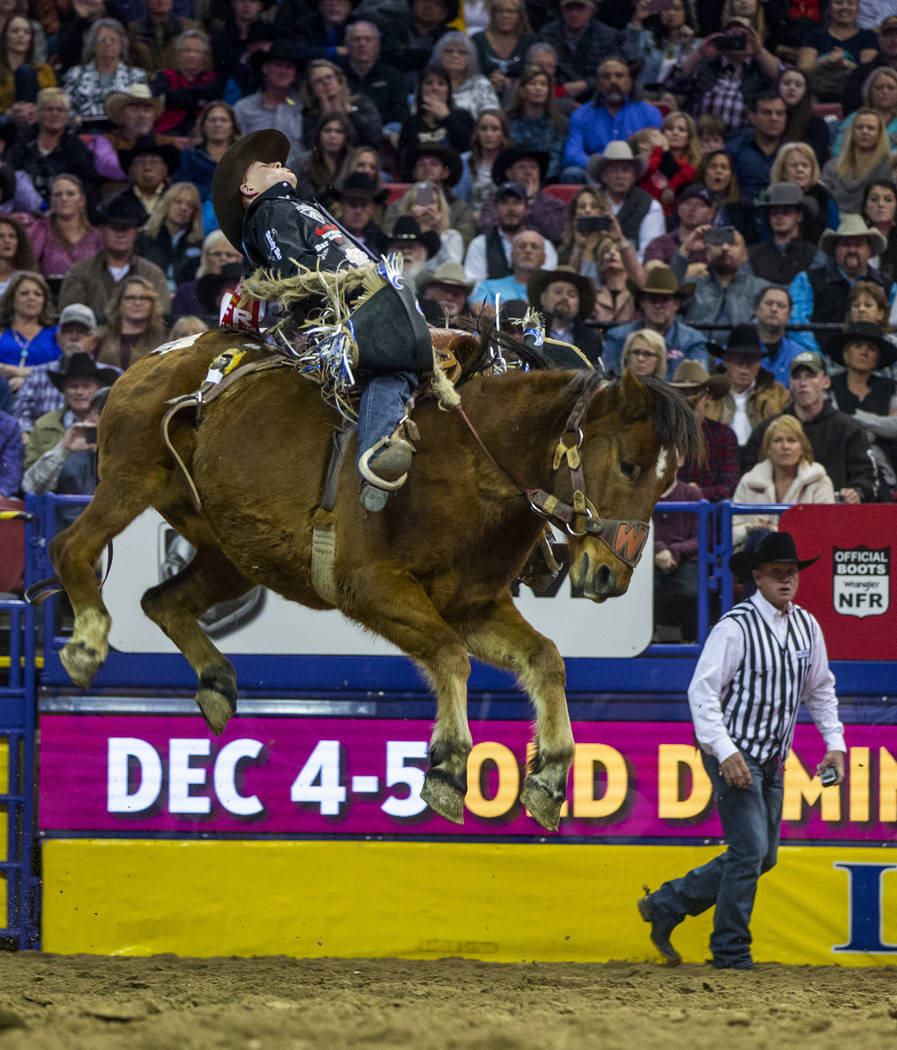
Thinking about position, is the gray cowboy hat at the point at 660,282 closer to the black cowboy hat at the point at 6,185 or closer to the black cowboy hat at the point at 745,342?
the black cowboy hat at the point at 745,342

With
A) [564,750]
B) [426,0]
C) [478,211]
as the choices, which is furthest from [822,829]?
[426,0]

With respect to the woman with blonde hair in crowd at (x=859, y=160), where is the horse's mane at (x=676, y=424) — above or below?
below

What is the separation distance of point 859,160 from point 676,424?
702 cm

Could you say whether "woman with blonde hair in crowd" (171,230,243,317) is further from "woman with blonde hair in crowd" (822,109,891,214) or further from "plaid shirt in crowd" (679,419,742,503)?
"woman with blonde hair in crowd" (822,109,891,214)

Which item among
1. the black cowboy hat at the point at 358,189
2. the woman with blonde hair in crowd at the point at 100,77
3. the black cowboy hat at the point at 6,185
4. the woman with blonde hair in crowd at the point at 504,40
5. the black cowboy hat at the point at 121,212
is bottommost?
the black cowboy hat at the point at 121,212

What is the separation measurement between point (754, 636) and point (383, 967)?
250cm

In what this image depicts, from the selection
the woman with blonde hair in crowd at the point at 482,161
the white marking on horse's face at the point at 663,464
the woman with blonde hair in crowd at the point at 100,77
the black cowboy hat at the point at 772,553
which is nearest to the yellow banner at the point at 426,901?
the black cowboy hat at the point at 772,553

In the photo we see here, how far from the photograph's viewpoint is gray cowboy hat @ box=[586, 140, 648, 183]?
454 inches

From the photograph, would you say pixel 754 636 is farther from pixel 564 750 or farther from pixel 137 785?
pixel 137 785

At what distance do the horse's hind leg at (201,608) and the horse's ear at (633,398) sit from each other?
6.17ft

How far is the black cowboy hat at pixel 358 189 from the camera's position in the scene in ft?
36.0

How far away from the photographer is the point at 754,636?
25.7ft

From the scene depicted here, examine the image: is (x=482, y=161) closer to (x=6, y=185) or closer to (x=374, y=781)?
(x=6, y=185)

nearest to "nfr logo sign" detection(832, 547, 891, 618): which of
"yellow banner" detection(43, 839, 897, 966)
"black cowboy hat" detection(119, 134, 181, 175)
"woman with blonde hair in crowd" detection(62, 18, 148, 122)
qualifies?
"yellow banner" detection(43, 839, 897, 966)
